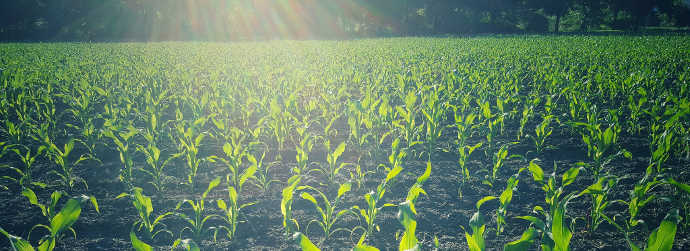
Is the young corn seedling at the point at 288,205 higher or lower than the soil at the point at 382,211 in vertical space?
higher

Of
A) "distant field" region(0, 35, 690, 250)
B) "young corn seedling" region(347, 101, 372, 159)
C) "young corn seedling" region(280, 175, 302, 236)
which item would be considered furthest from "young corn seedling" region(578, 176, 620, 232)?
"young corn seedling" region(347, 101, 372, 159)

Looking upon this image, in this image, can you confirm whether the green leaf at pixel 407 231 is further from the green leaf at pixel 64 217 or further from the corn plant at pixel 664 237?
the green leaf at pixel 64 217

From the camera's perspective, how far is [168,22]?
43125 millimetres

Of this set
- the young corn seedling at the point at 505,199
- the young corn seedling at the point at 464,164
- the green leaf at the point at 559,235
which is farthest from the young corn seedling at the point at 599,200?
the green leaf at the point at 559,235

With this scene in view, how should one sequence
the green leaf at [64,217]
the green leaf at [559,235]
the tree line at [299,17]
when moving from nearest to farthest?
the green leaf at [559,235], the green leaf at [64,217], the tree line at [299,17]

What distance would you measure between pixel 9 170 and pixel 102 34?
42.4 meters

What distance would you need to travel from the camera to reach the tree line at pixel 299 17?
37344 mm

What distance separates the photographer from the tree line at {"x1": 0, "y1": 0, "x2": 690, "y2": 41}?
3734 centimetres

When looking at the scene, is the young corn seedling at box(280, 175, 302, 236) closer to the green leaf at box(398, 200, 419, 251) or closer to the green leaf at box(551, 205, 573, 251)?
the green leaf at box(398, 200, 419, 251)

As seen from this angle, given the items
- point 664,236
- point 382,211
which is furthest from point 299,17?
point 664,236

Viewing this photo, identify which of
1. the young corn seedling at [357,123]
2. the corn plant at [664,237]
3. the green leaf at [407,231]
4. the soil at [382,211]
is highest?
the corn plant at [664,237]

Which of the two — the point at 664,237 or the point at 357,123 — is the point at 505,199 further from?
the point at 357,123

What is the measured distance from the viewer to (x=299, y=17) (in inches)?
2040

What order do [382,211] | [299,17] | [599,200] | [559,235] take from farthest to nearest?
[299,17] < [382,211] < [599,200] < [559,235]
